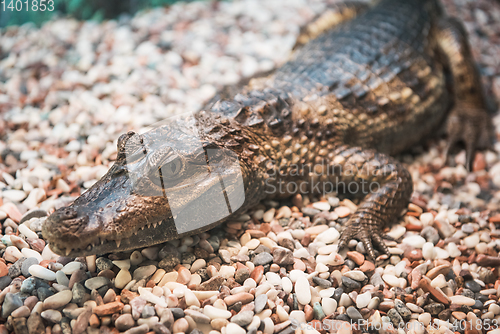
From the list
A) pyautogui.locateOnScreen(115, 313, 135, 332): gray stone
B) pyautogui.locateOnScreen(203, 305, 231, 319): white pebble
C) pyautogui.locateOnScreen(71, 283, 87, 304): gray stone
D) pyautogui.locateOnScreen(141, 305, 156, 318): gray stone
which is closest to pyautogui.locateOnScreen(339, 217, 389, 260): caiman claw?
pyautogui.locateOnScreen(203, 305, 231, 319): white pebble

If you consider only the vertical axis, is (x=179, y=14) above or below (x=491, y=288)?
above

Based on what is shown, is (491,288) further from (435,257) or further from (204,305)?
(204,305)

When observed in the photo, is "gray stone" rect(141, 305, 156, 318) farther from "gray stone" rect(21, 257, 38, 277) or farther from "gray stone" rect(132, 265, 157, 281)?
"gray stone" rect(21, 257, 38, 277)

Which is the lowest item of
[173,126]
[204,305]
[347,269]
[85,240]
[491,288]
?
[491,288]

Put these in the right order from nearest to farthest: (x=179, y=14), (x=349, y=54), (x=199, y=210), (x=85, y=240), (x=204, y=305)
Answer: (x=85, y=240) → (x=204, y=305) → (x=199, y=210) → (x=349, y=54) → (x=179, y=14)

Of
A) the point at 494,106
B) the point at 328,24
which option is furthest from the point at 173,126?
the point at 494,106

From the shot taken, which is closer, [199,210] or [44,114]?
[199,210]

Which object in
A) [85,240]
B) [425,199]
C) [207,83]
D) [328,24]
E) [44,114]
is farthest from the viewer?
[328,24]
